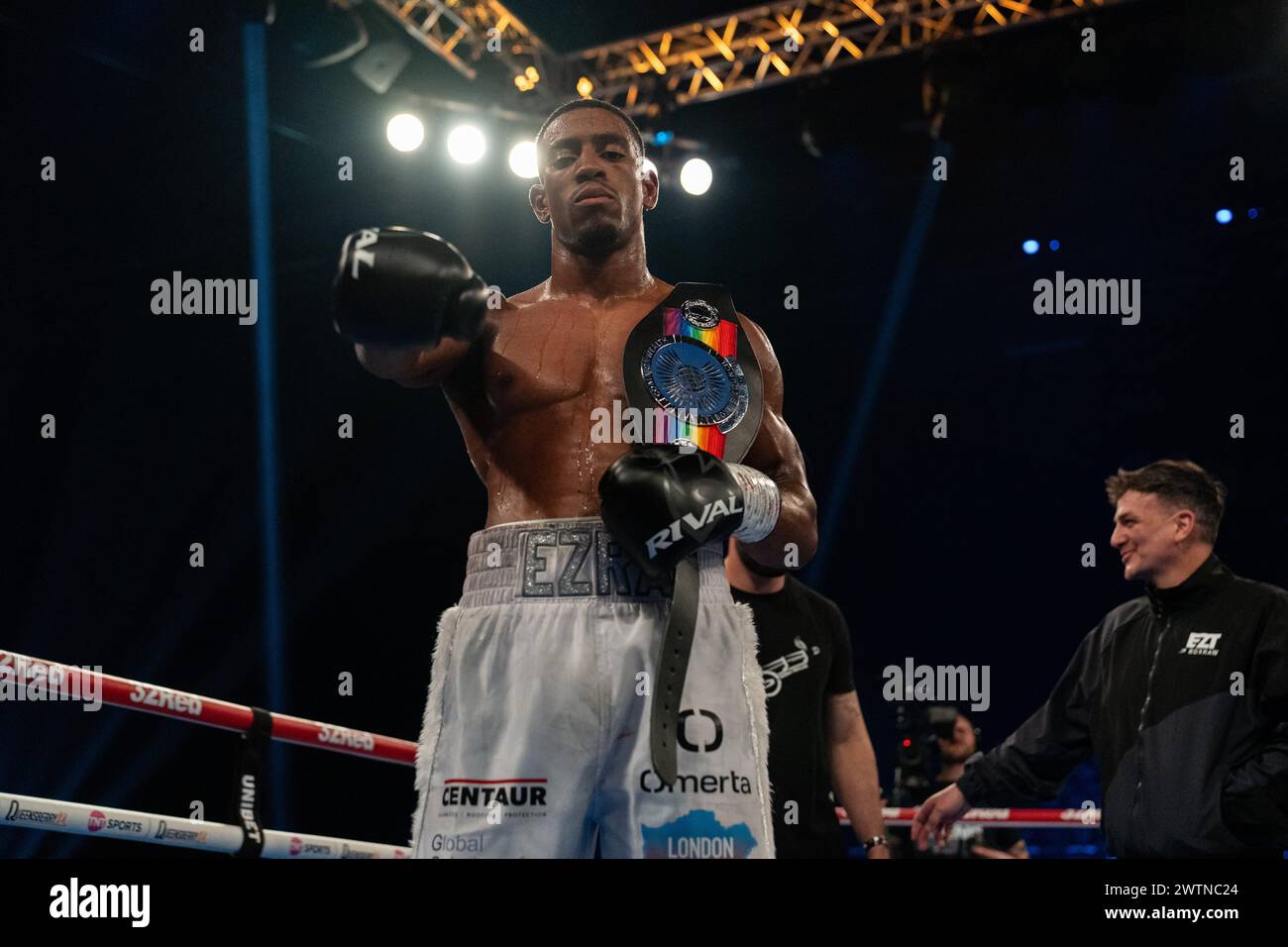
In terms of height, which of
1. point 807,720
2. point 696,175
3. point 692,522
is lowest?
point 807,720

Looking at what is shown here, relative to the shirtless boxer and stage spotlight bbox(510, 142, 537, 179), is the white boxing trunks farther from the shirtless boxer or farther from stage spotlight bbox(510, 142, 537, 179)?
stage spotlight bbox(510, 142, 537, 179)

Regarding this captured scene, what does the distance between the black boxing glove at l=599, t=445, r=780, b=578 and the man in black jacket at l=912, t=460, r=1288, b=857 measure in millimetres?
1562

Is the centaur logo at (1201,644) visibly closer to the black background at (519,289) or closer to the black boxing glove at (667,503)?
the black boxing glove at (667,503)

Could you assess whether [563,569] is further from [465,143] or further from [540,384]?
[465,143]

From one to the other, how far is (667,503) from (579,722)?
32 centimetres

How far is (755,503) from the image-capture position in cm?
175

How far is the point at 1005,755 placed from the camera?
10.0 ft

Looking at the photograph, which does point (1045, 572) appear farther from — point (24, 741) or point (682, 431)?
point (682, 431)

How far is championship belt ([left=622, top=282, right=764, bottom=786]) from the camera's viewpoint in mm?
1848

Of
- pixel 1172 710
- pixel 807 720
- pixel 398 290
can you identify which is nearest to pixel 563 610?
pixel 398 290

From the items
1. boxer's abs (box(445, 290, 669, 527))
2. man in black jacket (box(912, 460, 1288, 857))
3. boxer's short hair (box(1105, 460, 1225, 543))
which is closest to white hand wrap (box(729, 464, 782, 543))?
boxer's abs (box(445, 290, 669, 527))

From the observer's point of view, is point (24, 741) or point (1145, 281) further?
point (1145, 281)

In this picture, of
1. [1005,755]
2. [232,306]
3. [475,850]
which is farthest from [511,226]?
[475,850]

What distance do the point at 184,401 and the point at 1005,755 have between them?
384 centimetres
